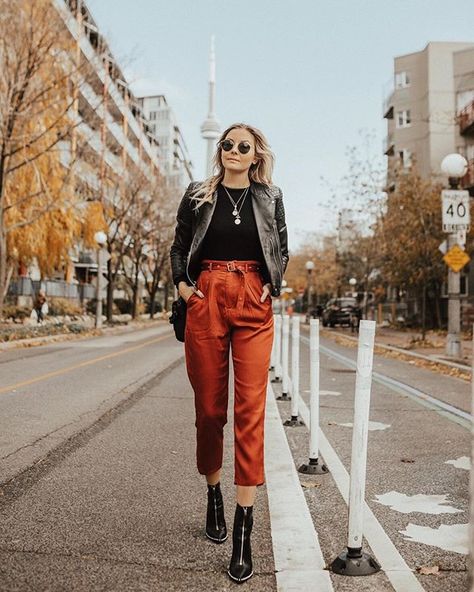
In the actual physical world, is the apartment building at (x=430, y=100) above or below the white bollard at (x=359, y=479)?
above

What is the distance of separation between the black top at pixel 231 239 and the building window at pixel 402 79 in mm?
49144

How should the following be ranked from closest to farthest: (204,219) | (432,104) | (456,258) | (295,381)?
(204,219), (295,381), (456,258), (432,104)

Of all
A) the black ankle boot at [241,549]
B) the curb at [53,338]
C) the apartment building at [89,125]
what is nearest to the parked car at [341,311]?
the curb at [53,338]

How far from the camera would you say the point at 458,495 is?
467cm

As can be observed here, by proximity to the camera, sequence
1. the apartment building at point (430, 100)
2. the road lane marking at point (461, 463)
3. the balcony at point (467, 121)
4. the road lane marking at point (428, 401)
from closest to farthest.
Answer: the road lane marking at point (461, 463)
the road lane marking at point (428, 401)
the balcony at point (467, 121)
the apartment building at point (430, 100)

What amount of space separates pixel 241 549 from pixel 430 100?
46.0 metres

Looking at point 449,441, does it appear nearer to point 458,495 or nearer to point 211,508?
point 458,495

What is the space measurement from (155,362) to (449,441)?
31.4 ft

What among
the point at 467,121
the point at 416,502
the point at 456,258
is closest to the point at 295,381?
the point at 416,502

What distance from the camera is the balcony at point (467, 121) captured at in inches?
1454

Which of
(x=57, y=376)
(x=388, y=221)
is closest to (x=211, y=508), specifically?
(x=57, y=376)

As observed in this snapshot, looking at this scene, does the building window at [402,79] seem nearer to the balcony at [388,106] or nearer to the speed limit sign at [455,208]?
the balcony at [388,106]

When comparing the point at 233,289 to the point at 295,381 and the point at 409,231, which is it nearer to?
the point at 295,381

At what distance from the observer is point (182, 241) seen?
375cm
